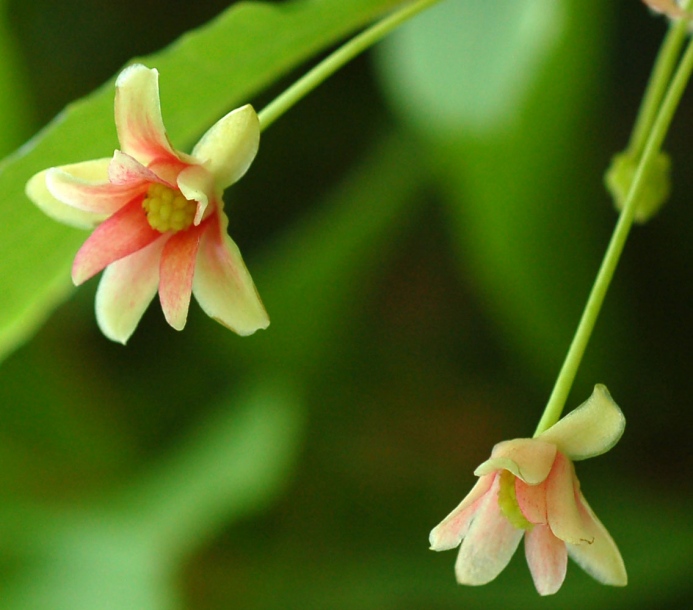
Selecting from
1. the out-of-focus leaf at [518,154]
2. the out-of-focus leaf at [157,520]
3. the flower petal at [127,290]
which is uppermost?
the out-of-focus leaf at [518,154]

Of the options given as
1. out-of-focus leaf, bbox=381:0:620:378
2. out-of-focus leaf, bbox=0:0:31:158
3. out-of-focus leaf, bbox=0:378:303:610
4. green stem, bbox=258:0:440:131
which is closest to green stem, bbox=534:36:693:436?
green stem, bbox=258:0:440:131

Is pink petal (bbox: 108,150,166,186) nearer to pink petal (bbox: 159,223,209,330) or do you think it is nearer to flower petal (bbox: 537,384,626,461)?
pink petal (bbox: 159,223,209,330)

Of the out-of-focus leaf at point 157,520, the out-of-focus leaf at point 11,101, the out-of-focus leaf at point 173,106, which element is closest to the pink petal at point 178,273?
the out-of-focus leaf at point 173,106

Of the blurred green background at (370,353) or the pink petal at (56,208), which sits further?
the blurred green background at (370,353)

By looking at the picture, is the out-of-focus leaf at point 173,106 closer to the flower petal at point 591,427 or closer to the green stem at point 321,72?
the green stem at point 321,72

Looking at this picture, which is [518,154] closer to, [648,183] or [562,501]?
[648,183]

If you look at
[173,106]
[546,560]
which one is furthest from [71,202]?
[546,560]
